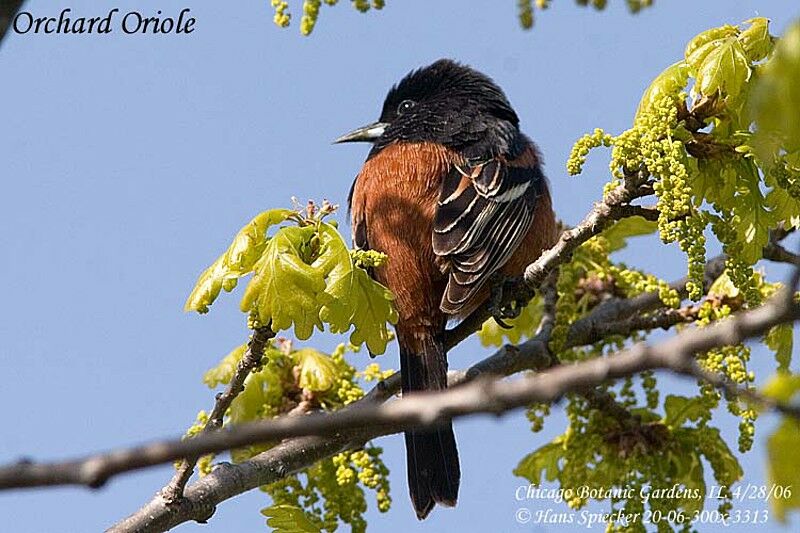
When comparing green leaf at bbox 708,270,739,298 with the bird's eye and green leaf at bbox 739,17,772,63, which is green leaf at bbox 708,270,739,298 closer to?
green leaf at bbox 739,17,772,63

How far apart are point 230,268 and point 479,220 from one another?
1156 millimetres

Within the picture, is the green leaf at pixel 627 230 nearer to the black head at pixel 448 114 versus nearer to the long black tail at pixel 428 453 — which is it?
the black head at pixel 448 114

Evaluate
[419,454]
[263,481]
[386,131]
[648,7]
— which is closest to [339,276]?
[263,481]

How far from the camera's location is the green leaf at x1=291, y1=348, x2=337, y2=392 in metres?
3.51

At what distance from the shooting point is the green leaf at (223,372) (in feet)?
12.0

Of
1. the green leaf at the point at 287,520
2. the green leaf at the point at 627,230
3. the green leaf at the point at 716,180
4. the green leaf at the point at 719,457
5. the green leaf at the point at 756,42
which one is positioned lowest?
the green leaf at the point at 287,520

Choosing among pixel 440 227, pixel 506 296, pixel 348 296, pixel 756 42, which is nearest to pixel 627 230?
pixel 506 296

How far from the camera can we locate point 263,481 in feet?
9.90

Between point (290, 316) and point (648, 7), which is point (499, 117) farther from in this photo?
point (648, 7)

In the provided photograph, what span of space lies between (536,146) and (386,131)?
0.58 meters

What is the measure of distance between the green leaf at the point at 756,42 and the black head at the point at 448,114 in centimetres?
130

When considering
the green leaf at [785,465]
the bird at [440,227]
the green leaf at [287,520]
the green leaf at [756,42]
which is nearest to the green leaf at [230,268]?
the green leaf at [287,520]

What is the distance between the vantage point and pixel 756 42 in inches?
114

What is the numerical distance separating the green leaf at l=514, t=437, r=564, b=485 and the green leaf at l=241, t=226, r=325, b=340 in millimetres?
1348
